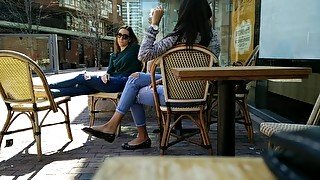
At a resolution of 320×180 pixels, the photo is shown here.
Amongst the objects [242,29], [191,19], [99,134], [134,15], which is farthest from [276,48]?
[134,15]

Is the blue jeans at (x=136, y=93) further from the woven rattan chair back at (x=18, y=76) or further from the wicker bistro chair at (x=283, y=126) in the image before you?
the wicker bistro chair at (x=283, y=126)

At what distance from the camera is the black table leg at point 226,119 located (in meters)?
2.11

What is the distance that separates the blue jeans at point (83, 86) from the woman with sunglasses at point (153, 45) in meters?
0.48

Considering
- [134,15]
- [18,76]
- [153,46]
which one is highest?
[134,15]

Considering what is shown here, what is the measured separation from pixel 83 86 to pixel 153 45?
1168 millimetres

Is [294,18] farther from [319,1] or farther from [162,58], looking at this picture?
[162,58]

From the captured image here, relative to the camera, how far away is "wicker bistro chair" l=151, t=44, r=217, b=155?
2.67 metres

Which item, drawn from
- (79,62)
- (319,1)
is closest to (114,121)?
(319,1)

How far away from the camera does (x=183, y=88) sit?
273cm

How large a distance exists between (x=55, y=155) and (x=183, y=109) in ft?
4.24

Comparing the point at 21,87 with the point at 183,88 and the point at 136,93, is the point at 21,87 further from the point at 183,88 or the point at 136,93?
the point at 183,88

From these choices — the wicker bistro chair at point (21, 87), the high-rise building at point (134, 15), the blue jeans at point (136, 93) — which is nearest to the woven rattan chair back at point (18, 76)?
the wicker bistro chair at point (21, 87)

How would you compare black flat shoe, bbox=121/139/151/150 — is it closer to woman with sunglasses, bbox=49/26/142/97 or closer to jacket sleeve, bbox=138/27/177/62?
woman with sunglasses, bbox=49/26/142/97

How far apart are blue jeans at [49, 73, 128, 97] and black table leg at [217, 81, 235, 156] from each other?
1.71 m
